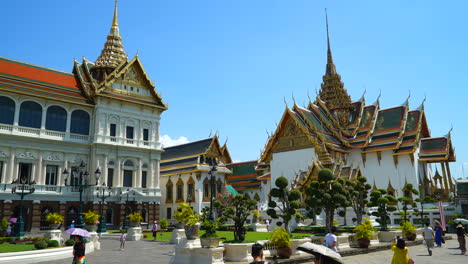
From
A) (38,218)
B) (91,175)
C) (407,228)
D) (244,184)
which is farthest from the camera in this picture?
(244,184)

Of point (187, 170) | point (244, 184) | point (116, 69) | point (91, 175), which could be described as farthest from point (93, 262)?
point (244, 184)

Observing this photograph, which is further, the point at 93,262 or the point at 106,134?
the point at 106,134

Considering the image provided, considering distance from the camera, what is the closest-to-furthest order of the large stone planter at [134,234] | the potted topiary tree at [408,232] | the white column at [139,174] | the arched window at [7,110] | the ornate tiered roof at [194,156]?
the potted topiary tree at [408,232] < the large stone planter at [134,234] < the arched window at [7,110] < the white column at [139,174] < the ornate tiered roof at [194,156]

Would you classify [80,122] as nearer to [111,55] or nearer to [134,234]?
[111,55]

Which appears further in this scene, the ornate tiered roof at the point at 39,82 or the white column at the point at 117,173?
the white column at the point at 117,173

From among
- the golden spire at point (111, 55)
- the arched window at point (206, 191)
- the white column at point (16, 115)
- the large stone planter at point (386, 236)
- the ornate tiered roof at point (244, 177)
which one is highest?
the golden spire at point (111, 55)

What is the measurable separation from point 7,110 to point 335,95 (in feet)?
116

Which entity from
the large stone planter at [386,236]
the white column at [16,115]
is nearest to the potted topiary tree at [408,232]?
the large stone planter at [386,236]

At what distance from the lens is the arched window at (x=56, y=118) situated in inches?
1201

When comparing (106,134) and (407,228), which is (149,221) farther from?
(407,228)

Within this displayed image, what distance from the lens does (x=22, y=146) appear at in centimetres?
2856

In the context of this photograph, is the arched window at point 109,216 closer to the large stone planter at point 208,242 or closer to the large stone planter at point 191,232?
the large stone planter at point 191,232

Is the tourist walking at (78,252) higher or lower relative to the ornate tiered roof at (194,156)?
lower

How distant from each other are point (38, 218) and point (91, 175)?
531 centimetres
